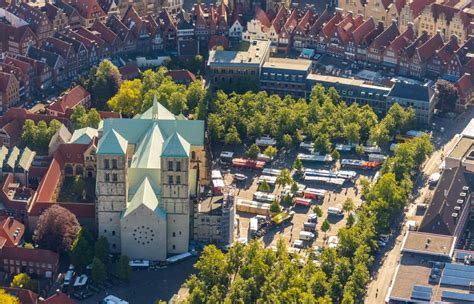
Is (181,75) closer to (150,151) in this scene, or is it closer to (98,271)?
(150,151)

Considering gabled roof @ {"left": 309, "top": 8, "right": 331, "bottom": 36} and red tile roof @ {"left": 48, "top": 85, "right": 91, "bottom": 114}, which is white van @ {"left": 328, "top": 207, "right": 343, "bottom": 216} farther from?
gabled roof @ {"left": 309, "top": 8, "right": 331, "bottom": 36}

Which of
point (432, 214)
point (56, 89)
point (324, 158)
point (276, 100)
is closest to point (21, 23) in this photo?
point (56, 89)

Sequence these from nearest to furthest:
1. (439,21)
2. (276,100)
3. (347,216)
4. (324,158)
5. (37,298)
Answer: (37,298)
(347,216)
(324,158)
(276,100)
(439,21)

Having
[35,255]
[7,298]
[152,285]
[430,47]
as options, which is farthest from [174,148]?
[430,47]

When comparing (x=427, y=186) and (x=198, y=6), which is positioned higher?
(x=198, y=6)

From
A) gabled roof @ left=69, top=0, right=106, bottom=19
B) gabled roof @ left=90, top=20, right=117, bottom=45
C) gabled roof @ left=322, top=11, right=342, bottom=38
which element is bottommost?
gabled roof @ left=90, top=20, right=117, bottom=45

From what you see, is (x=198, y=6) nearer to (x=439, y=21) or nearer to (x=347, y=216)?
(x=439, y=21)

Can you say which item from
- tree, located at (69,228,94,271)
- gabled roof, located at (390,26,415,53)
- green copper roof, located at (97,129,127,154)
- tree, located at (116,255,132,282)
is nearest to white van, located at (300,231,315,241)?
tree, located at (116,255,132,282)
